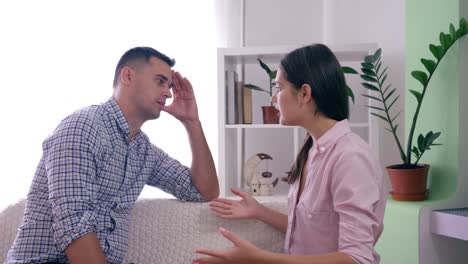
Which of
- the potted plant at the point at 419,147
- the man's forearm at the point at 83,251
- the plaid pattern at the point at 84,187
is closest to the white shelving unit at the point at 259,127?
the potted plant at the point at 419,147

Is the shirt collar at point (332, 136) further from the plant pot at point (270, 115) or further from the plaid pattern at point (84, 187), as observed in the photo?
the plant pot at point (270, 115)

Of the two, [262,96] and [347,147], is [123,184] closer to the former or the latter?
[347,147]

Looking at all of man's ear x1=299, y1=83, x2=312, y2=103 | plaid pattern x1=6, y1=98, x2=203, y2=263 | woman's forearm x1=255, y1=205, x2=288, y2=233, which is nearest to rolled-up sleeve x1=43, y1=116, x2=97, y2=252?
plaid pattern x1=6, y1=98, x2=203, y2=263

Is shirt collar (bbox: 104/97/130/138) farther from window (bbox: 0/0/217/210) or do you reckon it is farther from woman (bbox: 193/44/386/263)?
window (bbox: 0/0/217/210)

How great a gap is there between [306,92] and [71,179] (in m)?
0.68

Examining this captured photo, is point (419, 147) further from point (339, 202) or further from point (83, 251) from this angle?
point (83, 251)

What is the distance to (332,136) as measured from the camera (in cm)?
151

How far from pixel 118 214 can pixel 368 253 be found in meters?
0.78

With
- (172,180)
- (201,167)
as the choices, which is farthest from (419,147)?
(172,180)

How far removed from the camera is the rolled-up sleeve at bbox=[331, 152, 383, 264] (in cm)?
133

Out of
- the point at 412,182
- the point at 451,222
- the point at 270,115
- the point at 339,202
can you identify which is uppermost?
the point at 270,115

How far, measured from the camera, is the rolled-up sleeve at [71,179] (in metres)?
1.50

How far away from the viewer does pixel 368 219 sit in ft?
4.41

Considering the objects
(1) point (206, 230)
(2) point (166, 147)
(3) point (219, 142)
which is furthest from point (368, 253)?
(2) point (166, 147)
